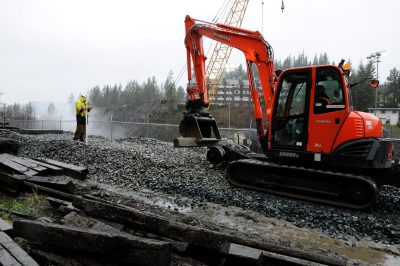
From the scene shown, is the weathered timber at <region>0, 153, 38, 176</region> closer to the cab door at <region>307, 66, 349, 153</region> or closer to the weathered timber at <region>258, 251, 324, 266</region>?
the weathered timber at <region>258, 251, 324, 266</region>

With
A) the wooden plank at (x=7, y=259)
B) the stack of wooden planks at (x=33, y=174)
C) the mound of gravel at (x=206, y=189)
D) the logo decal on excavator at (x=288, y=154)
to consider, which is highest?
the logo decal on excavator at (x=288, y=154)

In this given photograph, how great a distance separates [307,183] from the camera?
23.0 ft

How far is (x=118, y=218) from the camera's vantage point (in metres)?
4.02

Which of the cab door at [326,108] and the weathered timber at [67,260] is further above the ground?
the cab door at [326,108]

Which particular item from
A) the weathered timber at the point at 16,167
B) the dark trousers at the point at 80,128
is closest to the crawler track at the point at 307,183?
the weathered timber at the point at 16,167

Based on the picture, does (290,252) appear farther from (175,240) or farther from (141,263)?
(141,263)

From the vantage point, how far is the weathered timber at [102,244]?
2848 mm

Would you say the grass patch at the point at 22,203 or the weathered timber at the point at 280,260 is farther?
the grass patch at the point at 22,203

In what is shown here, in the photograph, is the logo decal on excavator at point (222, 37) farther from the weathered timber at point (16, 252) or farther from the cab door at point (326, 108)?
the weathered timber at point (16, 252)

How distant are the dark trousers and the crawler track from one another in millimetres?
9640

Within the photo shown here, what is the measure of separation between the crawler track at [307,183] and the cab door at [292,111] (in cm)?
60

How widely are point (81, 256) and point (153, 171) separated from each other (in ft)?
19.4

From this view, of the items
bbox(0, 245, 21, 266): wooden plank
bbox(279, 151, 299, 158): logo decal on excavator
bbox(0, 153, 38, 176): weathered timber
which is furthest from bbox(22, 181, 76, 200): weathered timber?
bbox(279, 151, 299, 158): logo decal on excavator

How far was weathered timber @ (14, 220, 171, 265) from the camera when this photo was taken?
9.34ft
